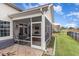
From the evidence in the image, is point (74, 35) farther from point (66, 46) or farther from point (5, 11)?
point (5, 11)

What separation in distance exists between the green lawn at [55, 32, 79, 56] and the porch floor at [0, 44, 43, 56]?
49 cm

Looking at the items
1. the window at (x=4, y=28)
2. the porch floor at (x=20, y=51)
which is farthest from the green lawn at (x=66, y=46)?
the window at (x=4, y=28)

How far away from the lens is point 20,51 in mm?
3002

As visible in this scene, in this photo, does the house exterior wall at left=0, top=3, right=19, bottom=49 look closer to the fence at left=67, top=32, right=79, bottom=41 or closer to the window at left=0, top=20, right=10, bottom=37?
the window at left=0, top=20, right=10, bottom=37

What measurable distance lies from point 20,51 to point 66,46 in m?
1.21

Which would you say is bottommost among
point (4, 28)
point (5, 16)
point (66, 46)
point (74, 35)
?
point (66, 46)

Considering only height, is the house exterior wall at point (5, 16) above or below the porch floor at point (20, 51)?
above

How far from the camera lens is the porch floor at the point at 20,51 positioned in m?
2.95

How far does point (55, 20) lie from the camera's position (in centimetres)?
297

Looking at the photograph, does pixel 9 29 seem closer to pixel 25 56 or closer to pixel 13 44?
pixel 13 44

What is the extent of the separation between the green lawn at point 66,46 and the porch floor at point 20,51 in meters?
0.49

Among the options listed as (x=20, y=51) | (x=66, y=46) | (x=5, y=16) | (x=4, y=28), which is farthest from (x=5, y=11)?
(x=66, y=46)

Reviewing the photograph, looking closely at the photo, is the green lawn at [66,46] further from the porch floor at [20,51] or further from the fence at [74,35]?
the porch floor at [20,51]

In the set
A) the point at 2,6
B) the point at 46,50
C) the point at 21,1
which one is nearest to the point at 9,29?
the point at 2,6
